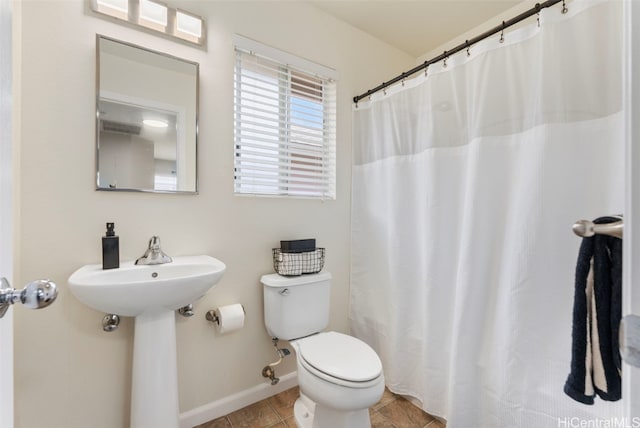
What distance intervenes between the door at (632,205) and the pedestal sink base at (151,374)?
4.40 feet

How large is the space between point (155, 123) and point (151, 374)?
3.73ft

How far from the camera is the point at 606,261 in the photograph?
0.57 m

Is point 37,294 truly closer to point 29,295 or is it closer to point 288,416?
point 29,295

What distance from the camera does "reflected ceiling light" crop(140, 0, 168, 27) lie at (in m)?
1.27

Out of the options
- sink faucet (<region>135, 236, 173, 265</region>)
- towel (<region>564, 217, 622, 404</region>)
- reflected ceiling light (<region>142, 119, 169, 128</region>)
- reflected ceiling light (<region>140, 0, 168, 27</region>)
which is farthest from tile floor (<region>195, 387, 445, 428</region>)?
reflected ceiling light (<region>140, 0, 168, 27</region>)

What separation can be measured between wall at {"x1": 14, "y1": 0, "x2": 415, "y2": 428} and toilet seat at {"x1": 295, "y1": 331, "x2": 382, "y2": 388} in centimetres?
44

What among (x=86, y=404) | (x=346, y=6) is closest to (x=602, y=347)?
(x=86, y=404)

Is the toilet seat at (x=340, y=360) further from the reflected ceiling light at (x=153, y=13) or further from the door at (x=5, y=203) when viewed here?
the reflected ceiling light at (x=153, y=13)

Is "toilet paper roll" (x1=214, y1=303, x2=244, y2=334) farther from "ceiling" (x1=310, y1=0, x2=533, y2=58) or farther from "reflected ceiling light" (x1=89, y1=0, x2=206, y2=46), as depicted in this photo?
"ceiling" (x1=310, y1=0, x2=533, y2=58)

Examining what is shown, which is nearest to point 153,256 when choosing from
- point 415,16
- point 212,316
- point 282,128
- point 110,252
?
point 110,252

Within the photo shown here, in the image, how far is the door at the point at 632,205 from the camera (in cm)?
35

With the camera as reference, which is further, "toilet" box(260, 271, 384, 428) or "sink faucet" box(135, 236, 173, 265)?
"sink faucet" box(135, 236, 173, 265)

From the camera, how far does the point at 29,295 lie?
18.6 inches

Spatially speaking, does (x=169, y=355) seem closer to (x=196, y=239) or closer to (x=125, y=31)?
(x=196, y=239)
